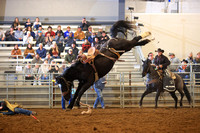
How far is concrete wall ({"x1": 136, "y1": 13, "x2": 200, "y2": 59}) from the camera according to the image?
16438 millimetres

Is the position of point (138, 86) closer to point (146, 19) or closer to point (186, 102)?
point (186, 102)

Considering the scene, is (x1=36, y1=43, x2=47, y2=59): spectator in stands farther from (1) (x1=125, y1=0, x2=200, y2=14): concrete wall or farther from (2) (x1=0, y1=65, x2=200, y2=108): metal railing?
(1) (x1=125, y1=0, x2=200, y2=14): concrete wall

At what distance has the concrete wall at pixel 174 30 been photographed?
16.4 metres

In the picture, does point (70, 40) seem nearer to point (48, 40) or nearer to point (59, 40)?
point (59, 40)

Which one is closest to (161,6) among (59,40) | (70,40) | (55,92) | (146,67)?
(70,40)

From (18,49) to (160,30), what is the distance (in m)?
8.26

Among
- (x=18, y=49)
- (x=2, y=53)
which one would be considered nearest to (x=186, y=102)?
(x=18, y=49)

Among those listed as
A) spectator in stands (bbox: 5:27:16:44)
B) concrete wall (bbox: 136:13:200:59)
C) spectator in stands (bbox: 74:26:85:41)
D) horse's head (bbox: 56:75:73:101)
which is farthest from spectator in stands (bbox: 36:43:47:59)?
horse's head (bbox: 56:75:73:101)

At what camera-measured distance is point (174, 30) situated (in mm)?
16750

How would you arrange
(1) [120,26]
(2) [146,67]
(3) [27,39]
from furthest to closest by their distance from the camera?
(3) [27,39], (2) [146,67], (1) [120,26]

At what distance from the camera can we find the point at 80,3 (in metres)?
19.1

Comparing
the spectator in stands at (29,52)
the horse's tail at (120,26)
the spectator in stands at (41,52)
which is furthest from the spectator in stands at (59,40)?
the horse's tail at (120,26)

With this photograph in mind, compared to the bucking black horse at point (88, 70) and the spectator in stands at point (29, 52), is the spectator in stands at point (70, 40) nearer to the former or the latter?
the spectator in stands at point (29, 52)

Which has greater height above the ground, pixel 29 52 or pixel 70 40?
pixel 70 40
